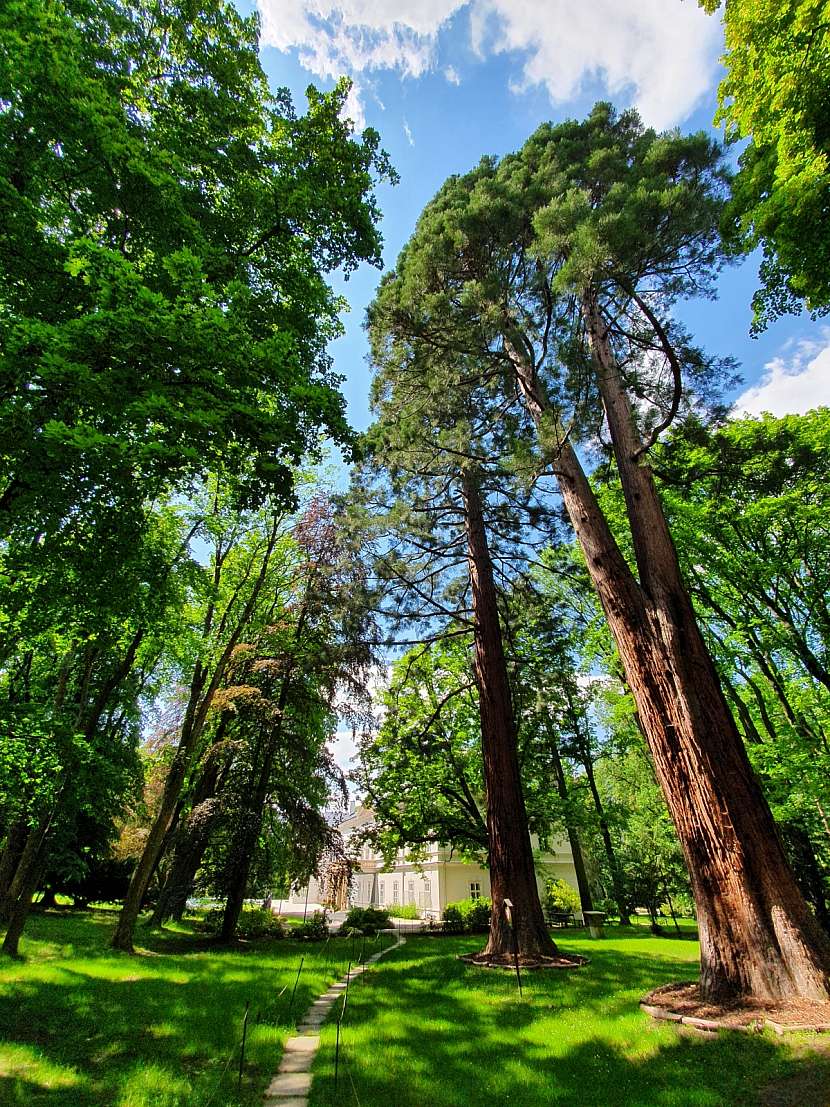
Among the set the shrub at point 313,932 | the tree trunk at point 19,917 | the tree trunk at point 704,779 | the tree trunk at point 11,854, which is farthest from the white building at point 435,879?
the tree trunk at point 704,779

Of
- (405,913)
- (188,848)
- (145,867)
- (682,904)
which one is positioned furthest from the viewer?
(405,913)

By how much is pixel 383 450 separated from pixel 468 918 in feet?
59.8

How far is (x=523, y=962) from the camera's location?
27.5 ft

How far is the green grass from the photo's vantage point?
11.9ft

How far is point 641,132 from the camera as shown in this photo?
348 inches

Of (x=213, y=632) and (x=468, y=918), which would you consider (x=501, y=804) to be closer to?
(x=213, y=632)

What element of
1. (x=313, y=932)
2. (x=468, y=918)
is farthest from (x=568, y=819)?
(x=313, y=932)

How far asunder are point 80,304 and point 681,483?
8.12m

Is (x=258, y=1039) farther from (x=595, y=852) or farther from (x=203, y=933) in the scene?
(x=595, y=852)

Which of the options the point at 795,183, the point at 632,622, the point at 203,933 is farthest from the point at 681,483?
the point at 203,933

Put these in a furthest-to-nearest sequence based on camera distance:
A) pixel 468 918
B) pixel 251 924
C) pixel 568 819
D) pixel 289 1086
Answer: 1. pixel 468 918
2. pixel 568 819
3. pixel 251 924
4. pixel 289 1086

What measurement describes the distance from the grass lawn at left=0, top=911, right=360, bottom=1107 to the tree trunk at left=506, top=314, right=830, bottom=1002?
4478mm

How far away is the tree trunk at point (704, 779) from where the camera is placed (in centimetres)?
475

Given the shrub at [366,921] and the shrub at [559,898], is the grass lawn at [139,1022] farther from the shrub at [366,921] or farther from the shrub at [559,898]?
the shrub at [559,898]
